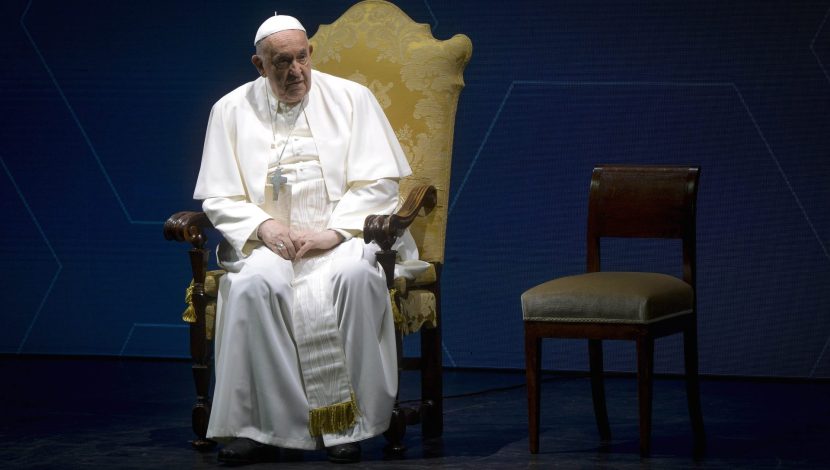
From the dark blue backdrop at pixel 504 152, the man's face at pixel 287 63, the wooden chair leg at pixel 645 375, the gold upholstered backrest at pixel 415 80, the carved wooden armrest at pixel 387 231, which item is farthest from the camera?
the dark blue backdrop at pixel 504 152

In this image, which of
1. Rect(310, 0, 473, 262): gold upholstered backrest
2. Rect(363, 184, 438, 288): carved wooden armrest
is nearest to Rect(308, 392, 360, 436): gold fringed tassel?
Rect(363, 184, 438, 288): carved wooden armrest

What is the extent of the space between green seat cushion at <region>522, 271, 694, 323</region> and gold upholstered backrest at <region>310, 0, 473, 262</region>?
0.57 meters

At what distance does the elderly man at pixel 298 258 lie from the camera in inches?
141

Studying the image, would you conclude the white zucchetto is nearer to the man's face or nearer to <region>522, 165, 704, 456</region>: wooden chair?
the man's face

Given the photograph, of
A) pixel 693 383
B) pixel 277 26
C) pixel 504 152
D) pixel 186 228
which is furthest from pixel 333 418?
pixel 504 152

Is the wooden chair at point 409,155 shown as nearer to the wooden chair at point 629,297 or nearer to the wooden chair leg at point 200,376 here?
the wooden chair leg at point 200,376

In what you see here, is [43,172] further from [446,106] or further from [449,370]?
[446,106]

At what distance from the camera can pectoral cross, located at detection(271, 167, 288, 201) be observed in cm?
397

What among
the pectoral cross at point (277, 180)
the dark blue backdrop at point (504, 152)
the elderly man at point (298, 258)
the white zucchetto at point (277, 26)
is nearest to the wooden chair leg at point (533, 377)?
the elderly man at point (298, 258)

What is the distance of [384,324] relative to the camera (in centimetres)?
369

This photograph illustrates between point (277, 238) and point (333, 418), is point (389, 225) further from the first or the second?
point (333, 418)

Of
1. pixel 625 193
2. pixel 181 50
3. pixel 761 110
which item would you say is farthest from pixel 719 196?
pixel 181 50

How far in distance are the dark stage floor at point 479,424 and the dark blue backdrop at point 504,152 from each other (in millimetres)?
313

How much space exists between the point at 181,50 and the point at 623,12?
2087 millimetres
